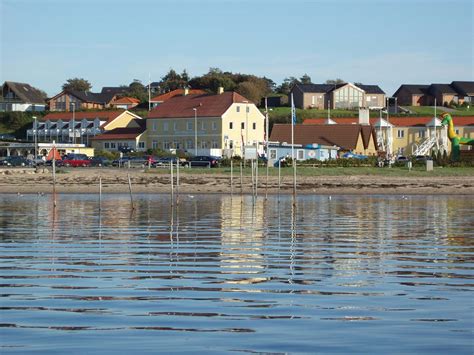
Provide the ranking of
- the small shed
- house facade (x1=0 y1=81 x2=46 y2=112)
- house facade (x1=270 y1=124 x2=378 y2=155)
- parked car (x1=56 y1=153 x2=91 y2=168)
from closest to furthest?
parked car (x1=56 y1=153 x2=91 y2=168) < the small shed < house facade (x1=270 y1=124 x2=378 y2=155) < house facade (x1=0 y1=81 x2=46 y2=112)

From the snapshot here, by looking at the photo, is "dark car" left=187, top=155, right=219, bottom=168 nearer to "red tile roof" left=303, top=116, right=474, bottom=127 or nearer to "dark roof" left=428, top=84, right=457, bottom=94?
"red tile roof" left=303, top=116, right=474, bottom=127

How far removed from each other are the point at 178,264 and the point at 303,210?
2225 centimetres

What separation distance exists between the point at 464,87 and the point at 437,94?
A: 5.05 m

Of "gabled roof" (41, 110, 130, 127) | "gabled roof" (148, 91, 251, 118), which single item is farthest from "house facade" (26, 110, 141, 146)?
"gabled roof" (148, 91, 251, 118)

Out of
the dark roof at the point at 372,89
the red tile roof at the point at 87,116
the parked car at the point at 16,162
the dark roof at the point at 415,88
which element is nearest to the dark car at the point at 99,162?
the parked car at the point at 16,162

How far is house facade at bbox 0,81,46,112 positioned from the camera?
504ft

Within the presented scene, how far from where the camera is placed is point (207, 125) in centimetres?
10650

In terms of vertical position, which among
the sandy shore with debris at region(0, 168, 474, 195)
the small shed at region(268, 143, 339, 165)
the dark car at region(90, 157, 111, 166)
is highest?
the small shed at region(268, 143, 339, 165)

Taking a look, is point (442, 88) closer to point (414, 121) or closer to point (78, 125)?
point (414, 121)

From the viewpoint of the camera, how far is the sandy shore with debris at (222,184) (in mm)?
61688

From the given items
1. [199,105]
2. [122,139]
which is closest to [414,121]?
[199,105]

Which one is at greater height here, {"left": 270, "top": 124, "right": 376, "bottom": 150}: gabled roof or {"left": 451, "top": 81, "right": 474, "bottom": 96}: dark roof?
{"left": 451, "top": 81, "right": 474, "bottom": 96}: dark roof

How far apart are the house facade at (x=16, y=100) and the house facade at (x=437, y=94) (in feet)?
196

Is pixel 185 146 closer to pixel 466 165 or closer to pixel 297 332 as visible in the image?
pixel 466 165
